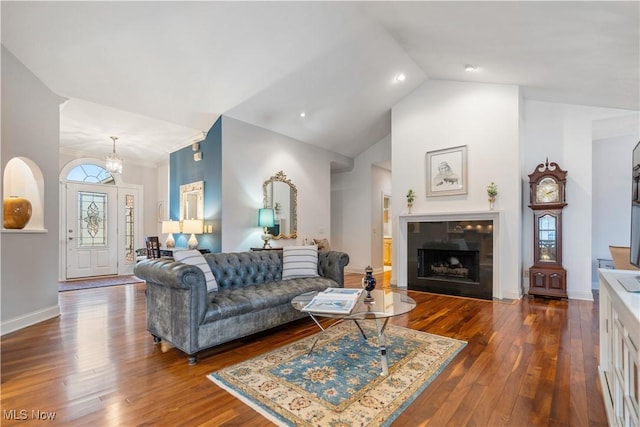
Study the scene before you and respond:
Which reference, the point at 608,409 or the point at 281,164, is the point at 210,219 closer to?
the point at 281,164

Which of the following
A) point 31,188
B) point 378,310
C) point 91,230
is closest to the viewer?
point 378,310

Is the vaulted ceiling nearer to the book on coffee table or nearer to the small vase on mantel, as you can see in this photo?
the small vase on mantel

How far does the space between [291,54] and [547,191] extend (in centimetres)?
433

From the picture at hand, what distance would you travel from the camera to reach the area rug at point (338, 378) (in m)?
1.77

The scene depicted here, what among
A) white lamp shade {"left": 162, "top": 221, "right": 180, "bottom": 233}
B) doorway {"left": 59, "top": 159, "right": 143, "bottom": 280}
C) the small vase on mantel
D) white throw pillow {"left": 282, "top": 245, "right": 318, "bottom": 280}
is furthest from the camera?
doorway {"left": 59, "top": 159, "right": 143, "bottom": 280}

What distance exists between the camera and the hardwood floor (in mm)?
1759

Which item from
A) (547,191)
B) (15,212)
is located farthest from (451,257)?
(15,212)

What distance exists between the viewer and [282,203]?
5.92m

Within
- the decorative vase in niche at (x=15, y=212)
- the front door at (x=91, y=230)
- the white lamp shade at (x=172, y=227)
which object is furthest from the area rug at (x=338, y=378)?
the front door at (x=91, y=230)

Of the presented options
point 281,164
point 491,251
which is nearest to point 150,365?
point 281,164

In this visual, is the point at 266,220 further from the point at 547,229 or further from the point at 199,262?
the point at 547,229

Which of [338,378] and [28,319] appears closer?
[338,378]

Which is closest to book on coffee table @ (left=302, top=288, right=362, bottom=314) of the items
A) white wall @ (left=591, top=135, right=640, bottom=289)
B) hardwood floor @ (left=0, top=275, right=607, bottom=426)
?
hardwood floor @ (left=0, top=275, right=607, bottom=426)

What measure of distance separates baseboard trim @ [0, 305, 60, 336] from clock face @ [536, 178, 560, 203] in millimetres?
6871
